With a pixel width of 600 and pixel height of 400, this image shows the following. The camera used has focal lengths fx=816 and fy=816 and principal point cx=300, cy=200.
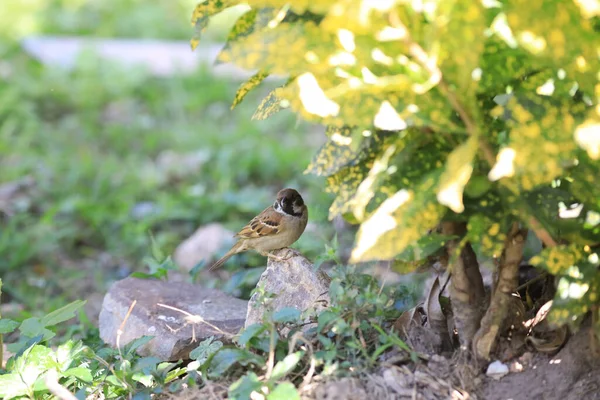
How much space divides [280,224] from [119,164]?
10.8ft

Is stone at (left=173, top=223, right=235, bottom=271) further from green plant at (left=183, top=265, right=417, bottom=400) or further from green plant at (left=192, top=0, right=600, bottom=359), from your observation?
green plant at (left=192, top=0, right=600, bottom=359)

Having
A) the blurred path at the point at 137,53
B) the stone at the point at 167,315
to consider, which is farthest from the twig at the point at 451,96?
the blurred path at the point at 137,53

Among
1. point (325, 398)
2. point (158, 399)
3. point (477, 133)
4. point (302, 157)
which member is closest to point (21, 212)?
point (302, 157)

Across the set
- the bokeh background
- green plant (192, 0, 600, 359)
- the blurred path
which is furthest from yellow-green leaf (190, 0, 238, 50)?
the blurred path

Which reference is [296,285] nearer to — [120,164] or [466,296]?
[466,296]

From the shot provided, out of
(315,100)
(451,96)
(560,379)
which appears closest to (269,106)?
(315,100)

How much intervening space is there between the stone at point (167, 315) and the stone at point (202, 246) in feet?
4.32

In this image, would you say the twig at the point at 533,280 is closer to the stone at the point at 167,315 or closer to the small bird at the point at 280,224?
the stone at the point at 167,315

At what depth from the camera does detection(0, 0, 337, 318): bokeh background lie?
17.3ft

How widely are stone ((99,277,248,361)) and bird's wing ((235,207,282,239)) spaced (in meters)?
0.35

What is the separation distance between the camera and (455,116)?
208 centimetres

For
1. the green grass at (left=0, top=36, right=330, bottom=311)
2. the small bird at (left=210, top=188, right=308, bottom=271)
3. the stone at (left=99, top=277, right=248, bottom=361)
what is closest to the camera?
the stone at (left=99, top=277, right=248, bottom=361)

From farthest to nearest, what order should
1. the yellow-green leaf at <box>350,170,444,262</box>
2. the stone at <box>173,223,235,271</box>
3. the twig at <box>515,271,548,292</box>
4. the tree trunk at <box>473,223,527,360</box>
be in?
1. the stone at <box>173,223,235,271</box>
2. the twig at <box>515,271,548,292</box>
3. the tree trunk at <box>473,223,527,360</box>
4. the yellow-green leaf at <box>350,170,444,262</box>

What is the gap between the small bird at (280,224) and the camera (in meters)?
3.82
